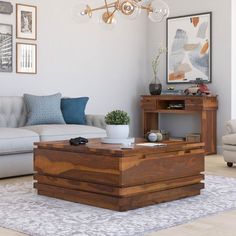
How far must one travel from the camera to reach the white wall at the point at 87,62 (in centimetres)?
666

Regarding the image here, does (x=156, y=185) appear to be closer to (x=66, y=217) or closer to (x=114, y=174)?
(x=114, y=174)

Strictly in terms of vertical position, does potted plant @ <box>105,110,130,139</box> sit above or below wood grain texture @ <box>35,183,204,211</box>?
above

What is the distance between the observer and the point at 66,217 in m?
3.27

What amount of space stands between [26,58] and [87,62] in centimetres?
110

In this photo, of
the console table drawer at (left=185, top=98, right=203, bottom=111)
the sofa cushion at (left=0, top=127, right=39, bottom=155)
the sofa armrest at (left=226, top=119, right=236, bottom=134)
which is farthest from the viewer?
the console table drawer at (left=185, top=98, right=203, bottom=111)

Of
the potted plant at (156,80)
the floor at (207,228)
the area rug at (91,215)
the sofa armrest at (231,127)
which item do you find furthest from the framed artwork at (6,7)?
the floor at (207,228)

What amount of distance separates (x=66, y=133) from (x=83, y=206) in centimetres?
180

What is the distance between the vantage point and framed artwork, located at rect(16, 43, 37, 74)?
638 cm

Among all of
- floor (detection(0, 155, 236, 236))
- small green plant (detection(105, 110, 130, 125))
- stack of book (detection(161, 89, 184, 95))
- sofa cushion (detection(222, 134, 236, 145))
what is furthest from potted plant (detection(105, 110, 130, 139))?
stack of book (detection(161, 89, 184, 95))

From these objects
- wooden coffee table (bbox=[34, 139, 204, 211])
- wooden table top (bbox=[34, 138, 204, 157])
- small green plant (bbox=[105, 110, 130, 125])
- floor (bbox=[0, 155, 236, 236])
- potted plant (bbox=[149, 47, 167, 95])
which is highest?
potted plant (bbox=[149, 47, 167, 95])

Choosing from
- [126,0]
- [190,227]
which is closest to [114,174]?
[190,227]

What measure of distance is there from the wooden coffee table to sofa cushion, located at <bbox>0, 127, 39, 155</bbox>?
82cm

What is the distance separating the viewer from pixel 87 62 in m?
7.28

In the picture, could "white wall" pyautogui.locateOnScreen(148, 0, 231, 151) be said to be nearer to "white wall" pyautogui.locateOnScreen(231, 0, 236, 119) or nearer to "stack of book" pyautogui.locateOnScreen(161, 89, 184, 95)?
"white wall" pyautogui.locateOnScreen(231, 0, 236, 119)
